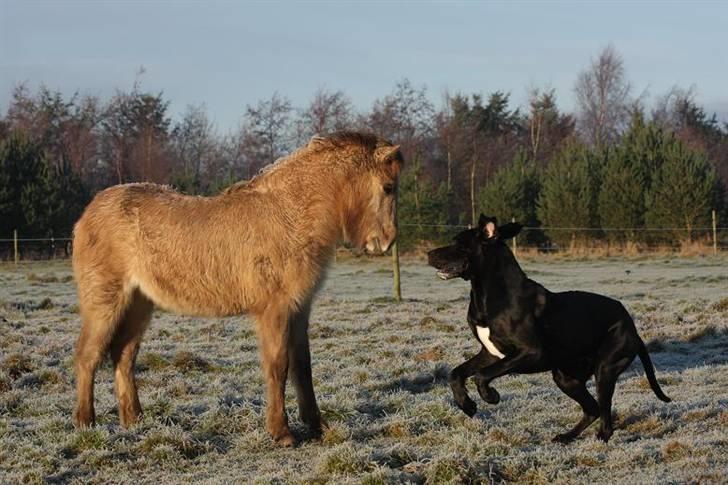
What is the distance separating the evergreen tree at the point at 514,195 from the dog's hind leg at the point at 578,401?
Answer: 3128 cm

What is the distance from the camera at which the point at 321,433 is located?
6.58m

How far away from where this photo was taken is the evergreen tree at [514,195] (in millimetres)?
38219

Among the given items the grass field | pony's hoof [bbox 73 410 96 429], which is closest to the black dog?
the grass field

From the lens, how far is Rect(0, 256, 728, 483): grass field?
5500 mm

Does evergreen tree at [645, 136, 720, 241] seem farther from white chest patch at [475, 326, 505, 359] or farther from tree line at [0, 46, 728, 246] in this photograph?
white chest patch at [475, 326, 505, 359]

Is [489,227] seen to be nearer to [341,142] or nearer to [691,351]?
[341,142]

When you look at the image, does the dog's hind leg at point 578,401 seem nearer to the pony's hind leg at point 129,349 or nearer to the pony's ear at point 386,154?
the pony's ear at point 386,154

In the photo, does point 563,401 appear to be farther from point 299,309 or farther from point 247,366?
point 247,366

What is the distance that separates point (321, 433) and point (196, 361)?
3.83 m

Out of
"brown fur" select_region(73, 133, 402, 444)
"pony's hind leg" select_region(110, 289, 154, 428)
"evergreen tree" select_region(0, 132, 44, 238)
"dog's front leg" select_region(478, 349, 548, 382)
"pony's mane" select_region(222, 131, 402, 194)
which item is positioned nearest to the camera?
"dog's front leg" select_region(478, 349, 548, 382)

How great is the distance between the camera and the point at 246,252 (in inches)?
257

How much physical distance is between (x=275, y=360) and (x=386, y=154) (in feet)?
5.75

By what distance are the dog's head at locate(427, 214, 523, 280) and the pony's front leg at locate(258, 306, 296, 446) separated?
4.02 feet

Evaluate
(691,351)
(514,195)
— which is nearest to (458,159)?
(514,195)
